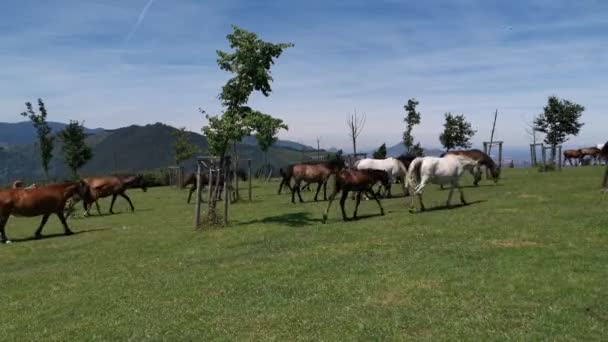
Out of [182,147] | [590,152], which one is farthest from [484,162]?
[182,147]

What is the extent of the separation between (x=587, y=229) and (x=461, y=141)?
48804 mm

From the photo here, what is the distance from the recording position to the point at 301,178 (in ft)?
90.7

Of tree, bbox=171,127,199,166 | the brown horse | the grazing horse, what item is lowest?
the brown horse

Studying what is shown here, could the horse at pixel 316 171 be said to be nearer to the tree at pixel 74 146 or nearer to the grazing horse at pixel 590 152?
the grazing horse at pixel 590 152

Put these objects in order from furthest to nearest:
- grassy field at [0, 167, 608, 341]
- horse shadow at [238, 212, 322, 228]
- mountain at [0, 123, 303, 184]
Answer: mountain at [0, 123, 303, 184]
horse shadow at [238, 212, 322, 228]
grassy field at [0, 167, 608, 341]

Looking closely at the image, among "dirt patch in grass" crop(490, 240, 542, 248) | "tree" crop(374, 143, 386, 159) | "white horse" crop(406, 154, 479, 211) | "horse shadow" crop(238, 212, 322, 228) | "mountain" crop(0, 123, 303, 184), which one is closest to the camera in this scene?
"dirt patch in grass" crop(490, 240, 542, 248)

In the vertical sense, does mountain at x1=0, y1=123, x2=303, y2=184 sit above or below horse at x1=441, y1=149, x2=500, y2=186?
above

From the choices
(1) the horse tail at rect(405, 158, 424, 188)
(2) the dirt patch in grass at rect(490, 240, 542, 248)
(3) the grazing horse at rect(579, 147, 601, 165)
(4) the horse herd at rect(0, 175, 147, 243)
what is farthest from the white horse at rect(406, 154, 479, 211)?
(3) the grazing horse at rect(579, 147, 601, 165)

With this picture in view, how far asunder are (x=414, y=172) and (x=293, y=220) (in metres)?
5.03

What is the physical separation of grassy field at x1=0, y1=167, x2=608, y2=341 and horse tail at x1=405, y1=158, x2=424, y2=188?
2.45 metres

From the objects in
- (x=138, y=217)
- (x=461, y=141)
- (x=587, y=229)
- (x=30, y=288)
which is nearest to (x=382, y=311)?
(x=587, y=229)

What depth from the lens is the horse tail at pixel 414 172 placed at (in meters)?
20.5

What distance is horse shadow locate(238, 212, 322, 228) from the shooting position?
18.7m

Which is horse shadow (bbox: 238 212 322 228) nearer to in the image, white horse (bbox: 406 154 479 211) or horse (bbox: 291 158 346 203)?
white horse (bbox: 406 154 479 211)
